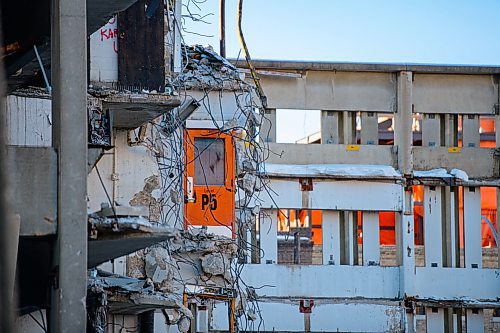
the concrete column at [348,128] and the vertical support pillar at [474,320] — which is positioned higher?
the concrete column at [348,128]

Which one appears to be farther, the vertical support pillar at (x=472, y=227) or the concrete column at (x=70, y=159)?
the vertical support pillar at (x=472, y=227)

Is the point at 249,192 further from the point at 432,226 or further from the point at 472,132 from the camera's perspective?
the point at 472,132

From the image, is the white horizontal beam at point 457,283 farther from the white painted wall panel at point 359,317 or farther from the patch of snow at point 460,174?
the patch of snow at point 460,174

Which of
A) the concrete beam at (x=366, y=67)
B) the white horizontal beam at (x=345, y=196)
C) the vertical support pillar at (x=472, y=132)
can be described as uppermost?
the concrete beam at (x=366, y=67)

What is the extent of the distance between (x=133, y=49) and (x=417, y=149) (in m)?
13.6

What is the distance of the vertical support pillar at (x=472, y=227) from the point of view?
72.0 feet

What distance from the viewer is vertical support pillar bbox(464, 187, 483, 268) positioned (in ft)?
72.0

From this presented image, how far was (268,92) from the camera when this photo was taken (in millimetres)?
21375

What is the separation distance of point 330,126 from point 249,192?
24.2 feet

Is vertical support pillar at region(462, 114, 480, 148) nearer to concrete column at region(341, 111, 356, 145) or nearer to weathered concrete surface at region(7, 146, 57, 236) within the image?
concrete column at region(341, 111, 356, 145)

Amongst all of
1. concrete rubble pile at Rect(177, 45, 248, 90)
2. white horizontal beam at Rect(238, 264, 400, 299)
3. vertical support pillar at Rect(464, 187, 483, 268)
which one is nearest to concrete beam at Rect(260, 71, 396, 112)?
vertical support pillar at Rect(464, 187, 483, 268)

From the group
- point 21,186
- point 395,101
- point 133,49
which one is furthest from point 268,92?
point 21,186

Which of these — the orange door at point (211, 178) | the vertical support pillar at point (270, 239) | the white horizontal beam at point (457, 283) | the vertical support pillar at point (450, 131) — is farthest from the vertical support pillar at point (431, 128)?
the orange door at point (211, 178)

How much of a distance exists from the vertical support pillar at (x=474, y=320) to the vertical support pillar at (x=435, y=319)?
0.55 m
